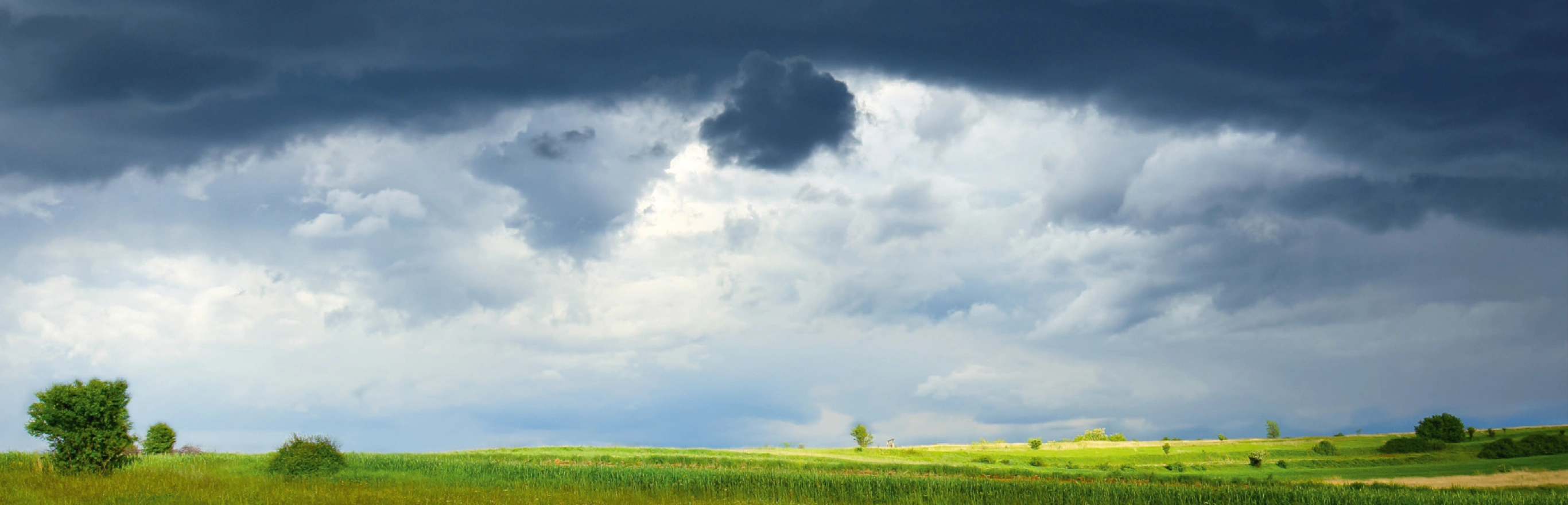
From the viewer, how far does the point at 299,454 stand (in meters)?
31.0

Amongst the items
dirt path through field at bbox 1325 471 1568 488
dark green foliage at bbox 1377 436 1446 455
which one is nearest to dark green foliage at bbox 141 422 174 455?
dirt path through field at bbox 1325 471 1568 488

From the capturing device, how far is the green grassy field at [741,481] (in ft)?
81.6

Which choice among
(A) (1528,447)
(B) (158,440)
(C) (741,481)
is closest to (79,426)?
(B) (158,440)

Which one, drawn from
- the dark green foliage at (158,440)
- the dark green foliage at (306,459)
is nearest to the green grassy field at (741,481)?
the dark green foliage at (306,459)

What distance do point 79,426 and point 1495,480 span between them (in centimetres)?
5410

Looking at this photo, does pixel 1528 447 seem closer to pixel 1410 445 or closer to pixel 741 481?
pixel 1410 445

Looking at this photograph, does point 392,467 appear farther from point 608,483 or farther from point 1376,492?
point 1376,492

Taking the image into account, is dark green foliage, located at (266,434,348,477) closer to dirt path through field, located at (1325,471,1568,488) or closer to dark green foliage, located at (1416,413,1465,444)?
dirt path through field, located at (1325,471,1568,488)

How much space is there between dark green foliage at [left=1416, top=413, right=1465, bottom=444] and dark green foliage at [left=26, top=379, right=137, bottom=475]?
63.8m

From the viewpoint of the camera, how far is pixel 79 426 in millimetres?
29234

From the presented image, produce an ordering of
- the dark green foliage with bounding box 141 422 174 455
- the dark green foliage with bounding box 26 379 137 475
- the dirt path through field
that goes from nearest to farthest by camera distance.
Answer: the dark green foliage with bounding box 26 379 137 475
the dirt path through field
the dark green foliage with bounding box 141 422 174 455

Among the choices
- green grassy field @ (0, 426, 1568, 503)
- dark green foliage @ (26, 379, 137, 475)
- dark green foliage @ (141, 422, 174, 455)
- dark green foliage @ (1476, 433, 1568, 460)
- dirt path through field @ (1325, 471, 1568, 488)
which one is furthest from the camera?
dark green foliage @ (141, 422, 174, 455)

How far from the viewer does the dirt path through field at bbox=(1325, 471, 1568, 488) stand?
3338 cm

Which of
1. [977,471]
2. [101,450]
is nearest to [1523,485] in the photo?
[977,471]
